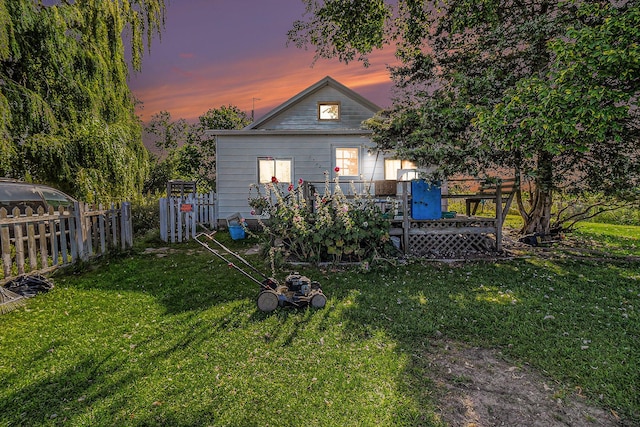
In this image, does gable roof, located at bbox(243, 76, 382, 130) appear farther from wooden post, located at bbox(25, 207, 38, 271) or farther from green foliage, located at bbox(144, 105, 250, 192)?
wooden post, located at bbox(25, 207, 38, 271)

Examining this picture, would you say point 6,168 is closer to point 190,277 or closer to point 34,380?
point 190,277

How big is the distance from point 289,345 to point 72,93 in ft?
26.5

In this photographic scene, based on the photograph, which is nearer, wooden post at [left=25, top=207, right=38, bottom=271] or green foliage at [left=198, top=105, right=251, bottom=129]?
wooden post at [left=25, top=207, right=38, bottom=271]

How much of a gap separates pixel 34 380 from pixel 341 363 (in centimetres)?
267

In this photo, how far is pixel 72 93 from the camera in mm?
7496

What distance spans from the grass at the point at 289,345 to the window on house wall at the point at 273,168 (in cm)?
674

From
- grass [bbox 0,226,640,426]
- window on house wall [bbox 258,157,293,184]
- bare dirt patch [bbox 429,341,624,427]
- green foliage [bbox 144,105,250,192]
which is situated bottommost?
bare dirt patch [bbox 429,341,624,427]

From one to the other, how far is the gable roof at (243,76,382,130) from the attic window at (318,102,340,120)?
1.91ft

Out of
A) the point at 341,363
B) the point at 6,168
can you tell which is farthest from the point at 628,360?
the point at 6,168

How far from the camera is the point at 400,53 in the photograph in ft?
36.1

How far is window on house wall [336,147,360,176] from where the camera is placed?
12234 millimetres

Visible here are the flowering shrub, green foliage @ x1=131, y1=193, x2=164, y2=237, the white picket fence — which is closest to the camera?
the flowering shrub

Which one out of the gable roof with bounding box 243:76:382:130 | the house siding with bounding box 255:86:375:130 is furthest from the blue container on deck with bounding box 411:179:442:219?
the gable roof with bounding box 243:76:382:130

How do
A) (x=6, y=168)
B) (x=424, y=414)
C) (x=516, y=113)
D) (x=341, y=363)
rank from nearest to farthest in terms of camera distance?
1. (x=424, y=414)
2. (x=341, y=363)
3. (x=516, y=113)
4. (x=6, y=168)
